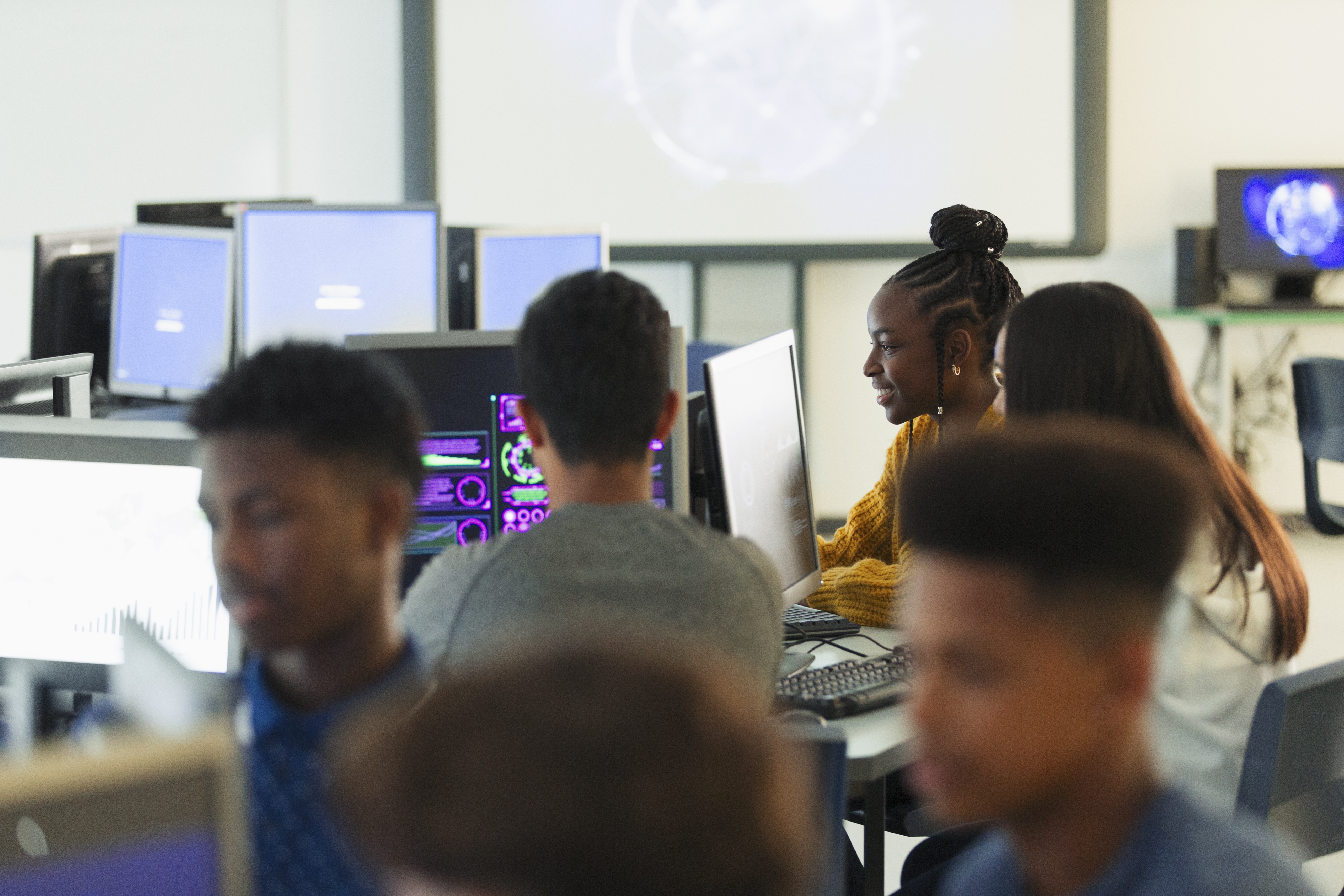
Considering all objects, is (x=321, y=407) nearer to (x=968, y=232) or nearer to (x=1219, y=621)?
(x=1219, y=621)

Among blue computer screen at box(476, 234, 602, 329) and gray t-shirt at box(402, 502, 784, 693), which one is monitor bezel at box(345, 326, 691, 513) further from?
blue computer screen at box(476, 234, 602, 329)

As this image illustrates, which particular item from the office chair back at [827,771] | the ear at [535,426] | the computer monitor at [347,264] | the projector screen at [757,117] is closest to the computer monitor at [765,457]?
the ear at [535,426]

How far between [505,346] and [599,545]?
0.59 meters

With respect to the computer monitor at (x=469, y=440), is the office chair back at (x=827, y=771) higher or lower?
lower

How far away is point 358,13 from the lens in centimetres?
514

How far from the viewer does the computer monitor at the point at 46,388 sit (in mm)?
1960

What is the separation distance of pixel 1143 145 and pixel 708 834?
520 centimetres

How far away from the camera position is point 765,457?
72.7 inches

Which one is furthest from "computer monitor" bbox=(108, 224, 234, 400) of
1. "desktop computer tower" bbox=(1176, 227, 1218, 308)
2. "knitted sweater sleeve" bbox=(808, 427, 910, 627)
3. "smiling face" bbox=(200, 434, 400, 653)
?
"desktop computer tower" bbox=(1176, 227, 1218, 308)

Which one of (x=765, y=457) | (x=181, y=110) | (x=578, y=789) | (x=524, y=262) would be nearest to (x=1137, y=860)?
(x=578, y=789)

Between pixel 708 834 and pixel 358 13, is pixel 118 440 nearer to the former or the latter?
pixel 708 834

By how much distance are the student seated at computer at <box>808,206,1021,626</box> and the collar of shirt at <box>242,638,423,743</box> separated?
1.18 metres

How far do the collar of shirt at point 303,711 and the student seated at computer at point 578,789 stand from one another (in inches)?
20.1

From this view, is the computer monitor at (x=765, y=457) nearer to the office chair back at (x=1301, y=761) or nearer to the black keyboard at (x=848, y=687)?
the black keyboard at (x=848, y=687)
